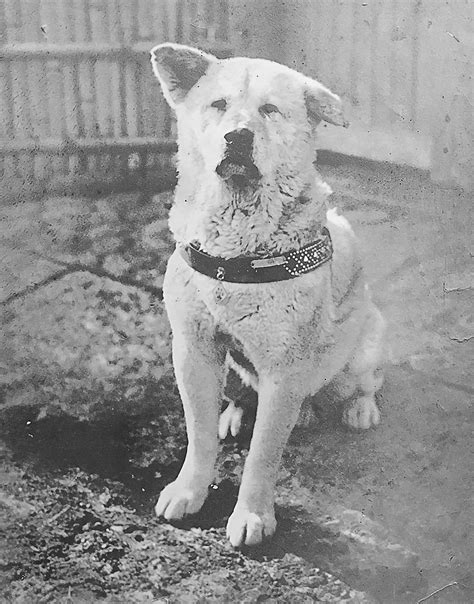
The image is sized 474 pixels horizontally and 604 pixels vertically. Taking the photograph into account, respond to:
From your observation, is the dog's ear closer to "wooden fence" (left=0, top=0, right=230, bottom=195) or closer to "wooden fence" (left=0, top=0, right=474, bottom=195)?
"wooden fence" (left=0, top=0, right=474, bottom=195)

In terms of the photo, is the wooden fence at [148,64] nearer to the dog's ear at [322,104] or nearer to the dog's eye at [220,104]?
the dog's ear at [322,104]

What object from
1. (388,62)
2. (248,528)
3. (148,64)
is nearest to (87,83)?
(148,64)

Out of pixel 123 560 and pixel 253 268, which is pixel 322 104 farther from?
pixel 123 560

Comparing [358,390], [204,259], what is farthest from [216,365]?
[358,390]

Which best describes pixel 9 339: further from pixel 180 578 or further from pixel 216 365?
pixel 180 578

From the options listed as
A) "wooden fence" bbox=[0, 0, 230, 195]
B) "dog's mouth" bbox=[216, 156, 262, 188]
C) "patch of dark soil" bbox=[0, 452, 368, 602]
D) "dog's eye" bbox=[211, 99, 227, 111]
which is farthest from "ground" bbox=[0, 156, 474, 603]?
"dog's eye" bbox=[211, 99, 227, 111]

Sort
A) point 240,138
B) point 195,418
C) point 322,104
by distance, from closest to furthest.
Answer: point 240,138
point 322,104
point 195,418
